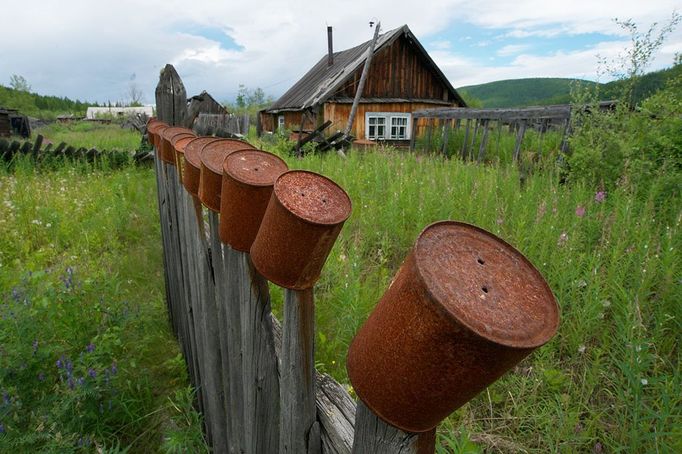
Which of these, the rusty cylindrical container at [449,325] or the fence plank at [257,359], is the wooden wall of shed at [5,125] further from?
the rusty cylindrical container at [449,325]

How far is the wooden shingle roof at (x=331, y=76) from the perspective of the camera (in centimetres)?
1680

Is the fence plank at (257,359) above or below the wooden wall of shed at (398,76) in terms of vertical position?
below

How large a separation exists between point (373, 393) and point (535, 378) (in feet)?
5.53

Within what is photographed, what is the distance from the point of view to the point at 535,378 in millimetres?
1851

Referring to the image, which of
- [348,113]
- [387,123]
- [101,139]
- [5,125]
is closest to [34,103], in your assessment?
[5,125]

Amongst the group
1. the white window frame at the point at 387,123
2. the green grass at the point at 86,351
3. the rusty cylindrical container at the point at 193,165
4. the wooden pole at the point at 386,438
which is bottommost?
the green grass at the point at 86,351

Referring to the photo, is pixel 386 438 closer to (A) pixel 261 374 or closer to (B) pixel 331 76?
(A) pixel 261 374

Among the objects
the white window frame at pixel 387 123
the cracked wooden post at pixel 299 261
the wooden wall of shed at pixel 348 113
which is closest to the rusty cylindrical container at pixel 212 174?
the cracked wooden post at pixel 299 261

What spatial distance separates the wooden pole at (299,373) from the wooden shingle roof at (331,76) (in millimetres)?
16732

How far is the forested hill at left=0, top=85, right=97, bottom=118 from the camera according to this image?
4841 centimetres

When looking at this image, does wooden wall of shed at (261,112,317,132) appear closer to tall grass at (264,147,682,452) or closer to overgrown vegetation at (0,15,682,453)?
overgrown vegetation at (0,15,682,453)

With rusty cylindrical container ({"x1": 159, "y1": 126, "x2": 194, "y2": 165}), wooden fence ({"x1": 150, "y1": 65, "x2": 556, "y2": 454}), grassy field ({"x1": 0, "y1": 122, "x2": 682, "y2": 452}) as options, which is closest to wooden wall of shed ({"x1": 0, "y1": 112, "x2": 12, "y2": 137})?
grassy field ({"x1": 0, "y1": 122, "x2": 682, "y2": 452})

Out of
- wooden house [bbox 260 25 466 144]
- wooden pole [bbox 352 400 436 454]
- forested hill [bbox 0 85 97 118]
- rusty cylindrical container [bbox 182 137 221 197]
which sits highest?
forested hill [bbox 0 85 97 118]

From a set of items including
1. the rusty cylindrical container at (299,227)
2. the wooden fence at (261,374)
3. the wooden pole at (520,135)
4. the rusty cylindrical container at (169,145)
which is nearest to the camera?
the rusty cylindrical container at (299,227)
